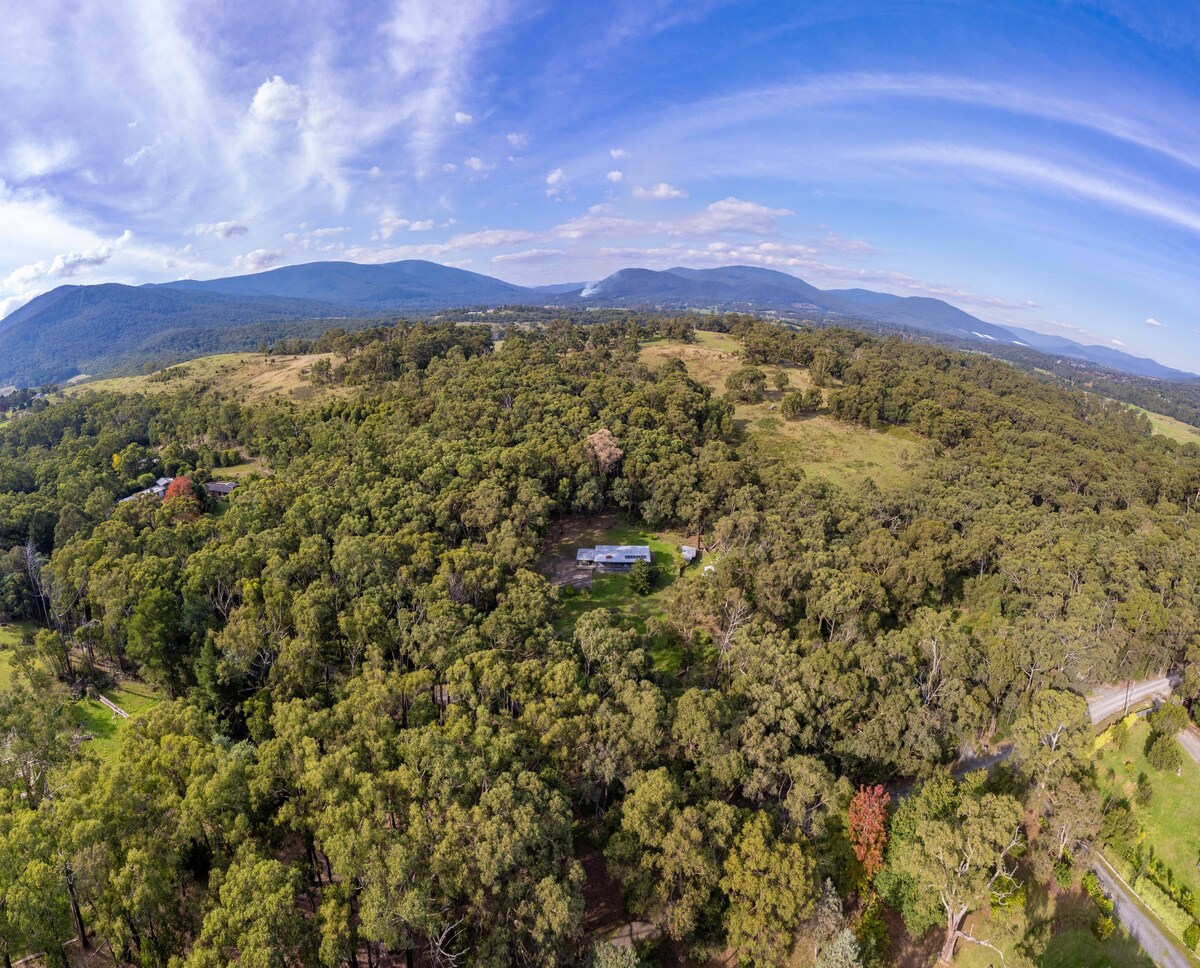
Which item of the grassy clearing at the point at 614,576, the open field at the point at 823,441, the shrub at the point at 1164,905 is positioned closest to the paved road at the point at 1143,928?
the shrub at the point at 1164,905

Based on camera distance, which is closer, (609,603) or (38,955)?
(38,955)

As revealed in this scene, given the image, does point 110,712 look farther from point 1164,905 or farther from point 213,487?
point 1164,905

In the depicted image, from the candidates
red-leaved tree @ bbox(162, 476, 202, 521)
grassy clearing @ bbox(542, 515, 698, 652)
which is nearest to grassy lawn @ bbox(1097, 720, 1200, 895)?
grassy clearing @ bbox(542, 515, 698, 652)

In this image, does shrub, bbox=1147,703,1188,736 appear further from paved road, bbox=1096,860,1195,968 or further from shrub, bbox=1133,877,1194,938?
paved road, bbox=1096,860,1195,968

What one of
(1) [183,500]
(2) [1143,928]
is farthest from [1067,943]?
(1) [183,500]

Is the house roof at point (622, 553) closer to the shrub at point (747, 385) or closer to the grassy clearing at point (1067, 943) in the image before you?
the grassy clearing at point (1067, 943)

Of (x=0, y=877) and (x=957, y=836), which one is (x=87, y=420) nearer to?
(x=0, y=877)

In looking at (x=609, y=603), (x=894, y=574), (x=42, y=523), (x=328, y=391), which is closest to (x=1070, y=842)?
(x=894, y=574)
